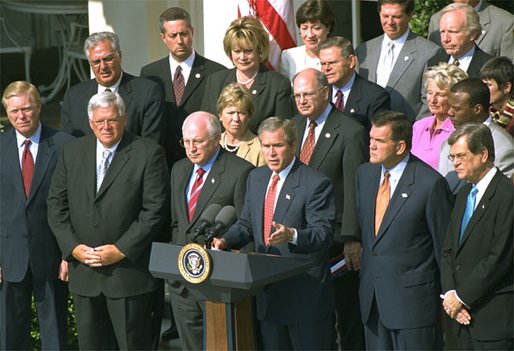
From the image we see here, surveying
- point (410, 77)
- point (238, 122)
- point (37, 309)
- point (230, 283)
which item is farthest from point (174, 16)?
point (230, 283)

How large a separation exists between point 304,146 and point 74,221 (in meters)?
1.65

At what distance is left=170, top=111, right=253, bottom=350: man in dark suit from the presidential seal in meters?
1.03

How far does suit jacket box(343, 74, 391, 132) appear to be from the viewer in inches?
347

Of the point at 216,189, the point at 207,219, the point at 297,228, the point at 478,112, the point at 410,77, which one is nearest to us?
the point at 207,219

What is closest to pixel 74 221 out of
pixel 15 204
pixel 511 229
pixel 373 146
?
pixel 15 204

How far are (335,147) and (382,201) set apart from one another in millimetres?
712

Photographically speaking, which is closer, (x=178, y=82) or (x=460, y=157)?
(x=460, y=157)

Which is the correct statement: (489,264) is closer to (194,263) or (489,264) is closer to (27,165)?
(194,263)

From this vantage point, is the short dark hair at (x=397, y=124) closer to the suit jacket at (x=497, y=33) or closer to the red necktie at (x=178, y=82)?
the suit jacket at (x=497, y=33)

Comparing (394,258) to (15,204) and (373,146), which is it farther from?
(15,204)

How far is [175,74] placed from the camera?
31.6 ft

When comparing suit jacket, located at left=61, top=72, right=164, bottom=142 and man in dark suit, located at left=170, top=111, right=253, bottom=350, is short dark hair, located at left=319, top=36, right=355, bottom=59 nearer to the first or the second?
man in dark suit, located at left=170, top=111, right=253, bottom=350

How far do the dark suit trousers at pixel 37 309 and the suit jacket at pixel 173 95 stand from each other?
1347mm

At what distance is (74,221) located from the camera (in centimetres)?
850
